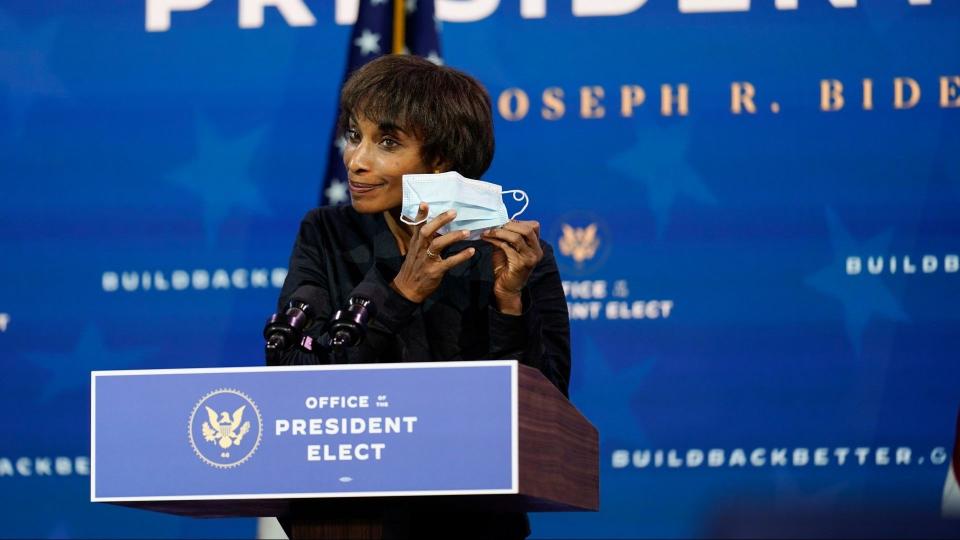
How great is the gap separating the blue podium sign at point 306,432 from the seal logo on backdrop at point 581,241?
86.6 inches

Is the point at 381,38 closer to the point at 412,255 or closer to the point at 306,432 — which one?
the point at 412,255

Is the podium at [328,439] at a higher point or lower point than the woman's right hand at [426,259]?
lower

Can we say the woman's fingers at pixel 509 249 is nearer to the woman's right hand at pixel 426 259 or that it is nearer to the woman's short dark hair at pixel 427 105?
the woman's right hand at pixel 426 259

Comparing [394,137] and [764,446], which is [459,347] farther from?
[764,446]

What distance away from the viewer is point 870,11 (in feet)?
13.8

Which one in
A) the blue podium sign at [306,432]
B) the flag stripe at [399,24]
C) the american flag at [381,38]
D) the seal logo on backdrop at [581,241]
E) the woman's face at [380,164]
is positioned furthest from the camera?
the flag stripe at [399,24]

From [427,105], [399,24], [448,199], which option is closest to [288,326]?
[448,199]

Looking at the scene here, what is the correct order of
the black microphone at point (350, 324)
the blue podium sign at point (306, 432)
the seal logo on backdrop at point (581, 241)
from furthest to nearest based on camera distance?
1. the seal logo on backdrop at point (581, 241)
2. the black microphone at point (350, 324)
3. the blue podium sign at point (306, 432)

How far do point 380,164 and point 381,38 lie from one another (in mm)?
1883

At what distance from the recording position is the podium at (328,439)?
1.97 meters

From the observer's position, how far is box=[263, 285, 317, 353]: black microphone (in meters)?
2.20

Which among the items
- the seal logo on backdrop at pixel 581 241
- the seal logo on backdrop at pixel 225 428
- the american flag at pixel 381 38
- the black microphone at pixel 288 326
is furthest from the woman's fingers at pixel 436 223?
the american flag at pixel 381 38

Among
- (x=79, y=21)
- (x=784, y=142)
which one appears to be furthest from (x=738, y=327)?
(x=79, y=21)

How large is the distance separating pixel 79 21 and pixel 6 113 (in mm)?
363
